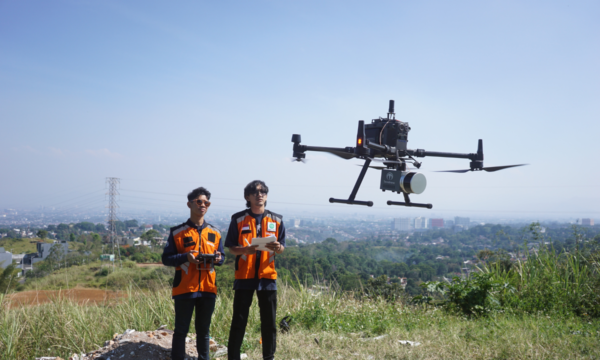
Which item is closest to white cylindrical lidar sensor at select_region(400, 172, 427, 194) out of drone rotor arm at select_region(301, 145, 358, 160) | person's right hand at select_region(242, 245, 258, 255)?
drone rotor arm at select_region(301, 145, 358, 160)

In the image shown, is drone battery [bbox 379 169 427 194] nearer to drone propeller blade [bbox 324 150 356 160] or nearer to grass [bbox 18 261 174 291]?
drone propeller blade [bbox 324 150 356 160]

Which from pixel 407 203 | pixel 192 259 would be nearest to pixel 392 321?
pixel 407 203

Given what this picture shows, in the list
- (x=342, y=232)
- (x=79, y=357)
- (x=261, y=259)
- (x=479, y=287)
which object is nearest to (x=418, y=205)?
(x=261, y=259)

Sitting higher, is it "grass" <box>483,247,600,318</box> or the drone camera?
the drone camera

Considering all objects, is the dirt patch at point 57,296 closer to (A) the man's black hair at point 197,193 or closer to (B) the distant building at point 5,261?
(B) the distant building at point 5,261

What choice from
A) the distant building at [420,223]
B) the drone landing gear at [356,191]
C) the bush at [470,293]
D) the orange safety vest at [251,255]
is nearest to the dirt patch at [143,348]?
the orange safety vest at [251,255]

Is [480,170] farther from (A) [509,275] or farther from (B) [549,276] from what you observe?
(A) [509,275]
